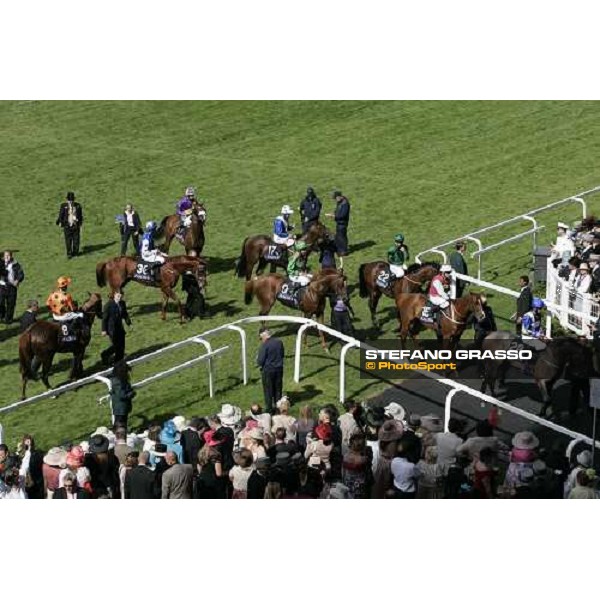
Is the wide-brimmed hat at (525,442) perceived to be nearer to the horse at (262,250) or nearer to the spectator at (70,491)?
the spectator at (70,491)

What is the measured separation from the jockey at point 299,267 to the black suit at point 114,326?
8.27 feet

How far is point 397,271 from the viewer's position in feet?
75.2

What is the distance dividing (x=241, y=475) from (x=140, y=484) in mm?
1046

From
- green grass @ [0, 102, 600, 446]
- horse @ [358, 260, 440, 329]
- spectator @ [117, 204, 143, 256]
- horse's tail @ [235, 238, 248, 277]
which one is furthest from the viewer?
spectator @ [117, 204, 143, 256]

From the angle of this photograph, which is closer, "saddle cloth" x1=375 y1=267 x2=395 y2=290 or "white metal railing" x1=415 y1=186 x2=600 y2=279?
"saddle cloth" x1=375 y1=267 x2=395 y2=290

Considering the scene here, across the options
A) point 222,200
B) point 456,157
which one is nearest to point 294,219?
point 222,200

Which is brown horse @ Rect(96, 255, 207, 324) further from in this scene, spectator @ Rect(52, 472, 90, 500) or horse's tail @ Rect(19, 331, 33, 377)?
spectator @ Rect(52, 472, 90, 500)

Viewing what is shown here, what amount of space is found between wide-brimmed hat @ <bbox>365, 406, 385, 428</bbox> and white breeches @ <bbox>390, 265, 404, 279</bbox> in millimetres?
5594

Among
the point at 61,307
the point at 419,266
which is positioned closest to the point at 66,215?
the point at 61,307

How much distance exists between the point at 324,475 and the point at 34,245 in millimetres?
13375

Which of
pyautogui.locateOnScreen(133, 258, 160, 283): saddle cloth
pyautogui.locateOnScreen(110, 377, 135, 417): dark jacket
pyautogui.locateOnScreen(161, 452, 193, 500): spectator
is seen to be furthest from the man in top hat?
pyautogui.locateOnScreen(161, 452, 193, 500): spectator

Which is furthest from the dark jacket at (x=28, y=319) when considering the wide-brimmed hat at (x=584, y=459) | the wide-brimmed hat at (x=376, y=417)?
the wide-brimmed hat at (x=584, y=459)

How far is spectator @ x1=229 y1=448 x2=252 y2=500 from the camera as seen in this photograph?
15742mm

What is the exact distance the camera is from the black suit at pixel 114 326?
21.1 meters
